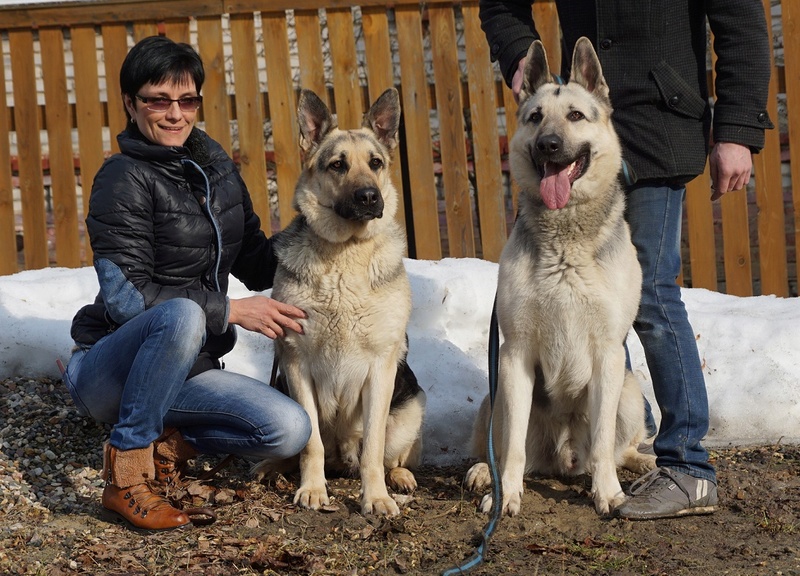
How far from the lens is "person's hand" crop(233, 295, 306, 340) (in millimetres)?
3615

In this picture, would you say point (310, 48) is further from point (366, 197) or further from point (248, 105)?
point (366, 197)

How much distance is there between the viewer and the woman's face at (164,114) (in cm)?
360

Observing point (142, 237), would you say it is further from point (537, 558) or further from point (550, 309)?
point (537, 558)

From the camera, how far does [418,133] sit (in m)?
6.48

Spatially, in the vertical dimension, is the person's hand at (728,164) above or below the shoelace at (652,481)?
above

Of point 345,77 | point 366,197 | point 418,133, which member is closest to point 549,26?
point 418,133

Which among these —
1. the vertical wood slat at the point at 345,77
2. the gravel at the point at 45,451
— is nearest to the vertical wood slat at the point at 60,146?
the gravel at the point at 45,451

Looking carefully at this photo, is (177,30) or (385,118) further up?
(177,30)

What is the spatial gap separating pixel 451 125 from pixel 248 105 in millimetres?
1516

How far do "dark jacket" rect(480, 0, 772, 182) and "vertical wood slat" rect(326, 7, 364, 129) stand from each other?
301 centimetres

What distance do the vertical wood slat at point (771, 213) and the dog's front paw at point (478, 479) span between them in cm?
359

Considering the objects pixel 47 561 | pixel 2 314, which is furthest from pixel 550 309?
pixel 2 314

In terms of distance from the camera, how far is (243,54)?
21.1ft

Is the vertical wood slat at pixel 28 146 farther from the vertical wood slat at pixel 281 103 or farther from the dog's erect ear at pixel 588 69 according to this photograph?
the dog's erect ear at pixel 588 69
